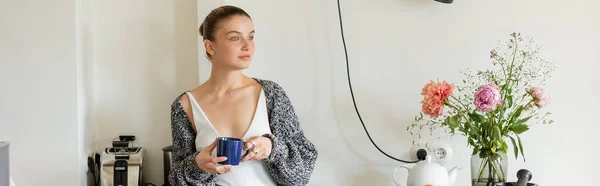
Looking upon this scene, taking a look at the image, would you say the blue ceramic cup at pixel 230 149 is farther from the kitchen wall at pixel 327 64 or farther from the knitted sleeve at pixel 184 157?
the kitchen wall at pixel 327 64

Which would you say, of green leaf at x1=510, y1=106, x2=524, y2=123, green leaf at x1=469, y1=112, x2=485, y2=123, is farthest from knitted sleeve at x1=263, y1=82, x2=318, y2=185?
green leaf at x1=510, y1=106, x2=524, y2=123

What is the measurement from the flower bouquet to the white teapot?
10 cm

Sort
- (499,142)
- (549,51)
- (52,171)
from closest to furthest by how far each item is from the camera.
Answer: (499,142), (549,51), (52,171)

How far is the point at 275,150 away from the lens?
172 centimetres

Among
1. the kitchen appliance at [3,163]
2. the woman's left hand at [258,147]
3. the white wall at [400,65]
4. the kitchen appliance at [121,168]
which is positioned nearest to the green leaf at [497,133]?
the white wall at [400,65]

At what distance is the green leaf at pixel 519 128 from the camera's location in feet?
5.95

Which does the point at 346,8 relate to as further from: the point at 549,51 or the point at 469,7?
the point at 549,51

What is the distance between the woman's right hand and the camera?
1.61m

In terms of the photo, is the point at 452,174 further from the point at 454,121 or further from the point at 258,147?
the point at 258,147

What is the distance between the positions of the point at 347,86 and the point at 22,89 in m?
1.06

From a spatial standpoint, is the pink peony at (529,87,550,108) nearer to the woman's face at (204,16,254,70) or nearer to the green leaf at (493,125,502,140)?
the green leaf at (493,125,502,140)

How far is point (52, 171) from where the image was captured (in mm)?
2072

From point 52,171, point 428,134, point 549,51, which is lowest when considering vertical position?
point 52,171

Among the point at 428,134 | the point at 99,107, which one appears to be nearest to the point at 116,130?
the point at 99,107
